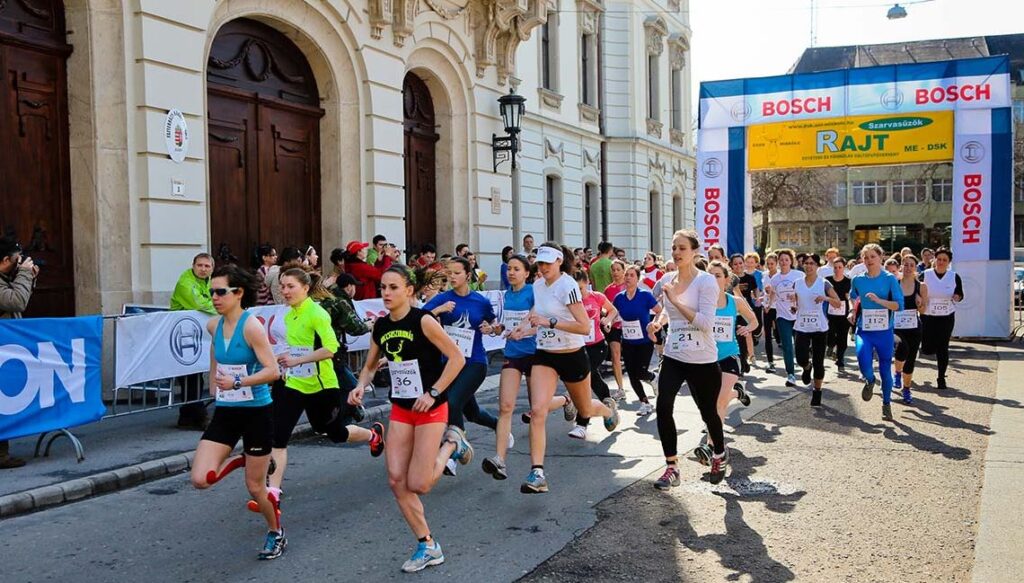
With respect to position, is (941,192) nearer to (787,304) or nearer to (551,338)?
(787,304)

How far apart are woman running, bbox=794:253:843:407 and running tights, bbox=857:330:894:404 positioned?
0.50 m

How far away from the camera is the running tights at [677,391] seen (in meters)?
7.00

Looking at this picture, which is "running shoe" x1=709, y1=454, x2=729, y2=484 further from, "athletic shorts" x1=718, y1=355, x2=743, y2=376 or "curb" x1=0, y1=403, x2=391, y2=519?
"curb" x1=0, y1=403, x2=391, y2=519

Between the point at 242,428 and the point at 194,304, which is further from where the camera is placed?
the point at 194,304

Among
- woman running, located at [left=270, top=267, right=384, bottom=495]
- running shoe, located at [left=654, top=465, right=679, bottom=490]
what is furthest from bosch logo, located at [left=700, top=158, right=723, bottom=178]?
woman running, located at [left=270, top=267, right=384, bottom=495]

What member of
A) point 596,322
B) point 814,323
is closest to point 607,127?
point 814,323

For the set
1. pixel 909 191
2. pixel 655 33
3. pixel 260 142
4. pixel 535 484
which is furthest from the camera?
pixel 909 191

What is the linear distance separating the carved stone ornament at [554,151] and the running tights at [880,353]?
1473cm

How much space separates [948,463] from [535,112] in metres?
17.4

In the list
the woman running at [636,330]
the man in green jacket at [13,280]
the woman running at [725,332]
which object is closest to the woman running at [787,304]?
the woman running at [636,330]

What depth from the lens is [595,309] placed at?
9.95 metres

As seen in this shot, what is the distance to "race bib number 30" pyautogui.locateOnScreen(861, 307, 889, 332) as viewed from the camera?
10.5m

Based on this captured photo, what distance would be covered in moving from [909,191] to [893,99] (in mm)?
53027

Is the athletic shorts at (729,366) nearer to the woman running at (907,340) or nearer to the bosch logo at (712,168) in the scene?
the woman running at (907,340)
